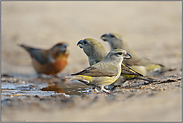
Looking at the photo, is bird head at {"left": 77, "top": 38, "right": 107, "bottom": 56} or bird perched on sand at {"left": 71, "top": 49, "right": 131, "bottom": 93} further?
bird head at {"left": 77, "top": 38, "right": 107, "bottom": 56}

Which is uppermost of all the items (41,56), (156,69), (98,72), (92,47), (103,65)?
(41,56)

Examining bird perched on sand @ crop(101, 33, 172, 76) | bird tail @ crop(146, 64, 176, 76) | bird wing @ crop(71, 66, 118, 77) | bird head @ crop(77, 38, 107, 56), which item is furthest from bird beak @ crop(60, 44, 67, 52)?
bird wing @ crop(71, 66, 118, 77)

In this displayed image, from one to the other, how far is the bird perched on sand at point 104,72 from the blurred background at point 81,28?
400 cm

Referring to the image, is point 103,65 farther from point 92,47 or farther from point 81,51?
point 81,51

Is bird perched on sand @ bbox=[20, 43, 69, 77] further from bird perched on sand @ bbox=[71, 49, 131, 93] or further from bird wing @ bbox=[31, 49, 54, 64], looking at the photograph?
bird perched on sand @ bbox=[71, 49, 131, 93]

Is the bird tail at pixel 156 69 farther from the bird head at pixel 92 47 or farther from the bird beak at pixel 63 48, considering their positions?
the bird beak at pixel 63 48

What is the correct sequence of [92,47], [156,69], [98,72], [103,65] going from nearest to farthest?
1. [98,72]
2. [103,65]
3. [92,47]
4. [156,69]

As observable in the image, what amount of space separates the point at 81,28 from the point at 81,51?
6.54ft

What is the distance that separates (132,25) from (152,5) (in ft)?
8.63

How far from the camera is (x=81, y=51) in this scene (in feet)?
37.6

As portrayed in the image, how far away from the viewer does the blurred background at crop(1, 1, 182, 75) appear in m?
10.6

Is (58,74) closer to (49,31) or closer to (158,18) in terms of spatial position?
(49,31)

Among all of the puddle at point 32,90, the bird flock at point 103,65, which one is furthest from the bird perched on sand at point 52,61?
the puddle at point 32,90

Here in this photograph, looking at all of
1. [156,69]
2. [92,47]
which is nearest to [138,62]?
[156,69]
